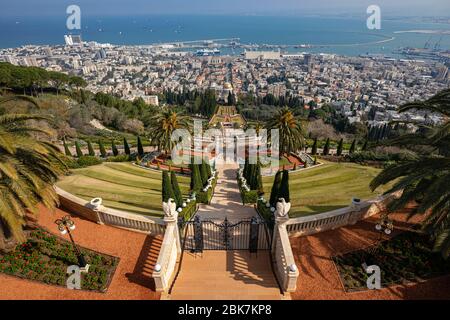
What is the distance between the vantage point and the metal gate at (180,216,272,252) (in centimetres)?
1339

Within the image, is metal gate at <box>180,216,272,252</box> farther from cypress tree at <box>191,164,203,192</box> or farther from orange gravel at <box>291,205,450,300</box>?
cypress tree at <box>191,164,203,192</box>

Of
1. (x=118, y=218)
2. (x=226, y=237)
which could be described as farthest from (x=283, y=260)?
(x=118, y=218)

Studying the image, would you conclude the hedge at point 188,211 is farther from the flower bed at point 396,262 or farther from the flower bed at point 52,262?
the flower bed at point 396,262

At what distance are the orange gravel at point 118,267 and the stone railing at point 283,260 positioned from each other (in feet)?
17.5

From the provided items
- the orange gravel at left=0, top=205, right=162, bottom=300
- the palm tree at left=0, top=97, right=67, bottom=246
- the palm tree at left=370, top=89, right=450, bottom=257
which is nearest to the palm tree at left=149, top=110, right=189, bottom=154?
the orange gravel at left=0, top=205, right=162, bottom=300

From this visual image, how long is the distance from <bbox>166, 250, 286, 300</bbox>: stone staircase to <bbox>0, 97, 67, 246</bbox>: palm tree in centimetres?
710

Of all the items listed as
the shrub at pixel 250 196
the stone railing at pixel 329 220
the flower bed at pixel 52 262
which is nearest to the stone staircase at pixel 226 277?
the stone railing at pixel 329 220

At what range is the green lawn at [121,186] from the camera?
723 inches

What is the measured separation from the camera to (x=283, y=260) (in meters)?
11.5

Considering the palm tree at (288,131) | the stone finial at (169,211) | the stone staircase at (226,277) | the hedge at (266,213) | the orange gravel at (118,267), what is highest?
the palm tree at (288,131)

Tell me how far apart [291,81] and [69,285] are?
204 meters

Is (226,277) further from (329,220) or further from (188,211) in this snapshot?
(329,220)

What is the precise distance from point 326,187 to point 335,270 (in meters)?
11.2
